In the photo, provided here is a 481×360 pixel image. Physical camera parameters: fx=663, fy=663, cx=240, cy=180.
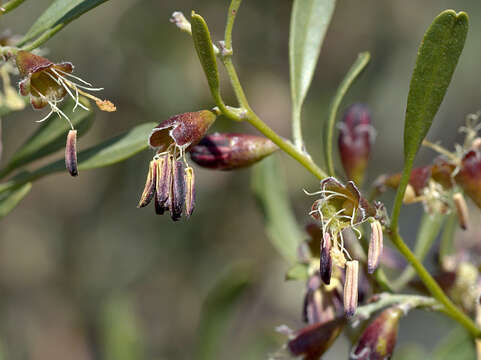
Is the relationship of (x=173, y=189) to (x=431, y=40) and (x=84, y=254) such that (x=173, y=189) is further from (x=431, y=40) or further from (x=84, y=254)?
(x=84, y=254)

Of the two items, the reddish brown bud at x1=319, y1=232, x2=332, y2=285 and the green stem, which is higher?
the green stem

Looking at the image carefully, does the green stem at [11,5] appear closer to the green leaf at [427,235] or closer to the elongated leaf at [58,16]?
the elongated leaf at [58,16]

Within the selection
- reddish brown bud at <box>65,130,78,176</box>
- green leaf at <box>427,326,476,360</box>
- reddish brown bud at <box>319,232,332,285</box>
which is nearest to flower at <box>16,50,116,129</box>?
reddish brown bud at <box>65,130,78,176</box>

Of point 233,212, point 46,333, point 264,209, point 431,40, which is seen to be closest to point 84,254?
point 46,333

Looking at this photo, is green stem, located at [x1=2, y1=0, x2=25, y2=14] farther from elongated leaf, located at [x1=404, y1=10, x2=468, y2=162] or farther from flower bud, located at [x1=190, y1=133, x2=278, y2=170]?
elongated leaf, located at [x1=404, y1=10, x2=468, y2=162]

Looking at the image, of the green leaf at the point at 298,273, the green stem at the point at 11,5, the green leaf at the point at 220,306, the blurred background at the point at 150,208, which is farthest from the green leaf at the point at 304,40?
the blurred background at the point at 150,208

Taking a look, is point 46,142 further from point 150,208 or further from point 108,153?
point 150,208
